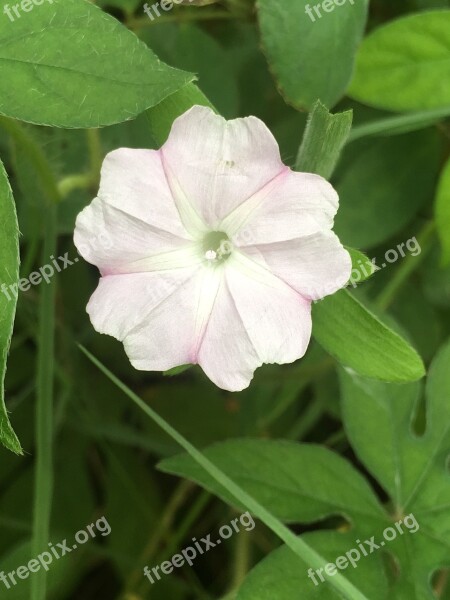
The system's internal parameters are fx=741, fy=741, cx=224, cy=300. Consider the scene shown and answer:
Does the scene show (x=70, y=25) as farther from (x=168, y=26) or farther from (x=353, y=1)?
(x=168, y=26)

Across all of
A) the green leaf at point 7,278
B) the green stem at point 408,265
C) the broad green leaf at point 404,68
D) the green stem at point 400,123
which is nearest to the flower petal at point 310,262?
the green leaf at point 7,278

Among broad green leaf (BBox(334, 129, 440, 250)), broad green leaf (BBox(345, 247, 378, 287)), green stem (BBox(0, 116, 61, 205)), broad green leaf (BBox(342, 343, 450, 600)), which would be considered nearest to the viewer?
broad green leaf (BBox(345, 247, 378, 287))

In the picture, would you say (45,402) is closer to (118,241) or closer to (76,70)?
(118,241)

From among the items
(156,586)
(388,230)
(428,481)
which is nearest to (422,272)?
(388,230)

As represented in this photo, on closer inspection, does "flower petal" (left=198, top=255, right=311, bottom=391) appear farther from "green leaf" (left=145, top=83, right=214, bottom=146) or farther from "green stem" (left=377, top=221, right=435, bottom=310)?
"green stem" (left=377, top=221, right=435, bottom=310)

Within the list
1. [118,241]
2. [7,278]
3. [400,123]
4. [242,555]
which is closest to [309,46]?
[400,123]

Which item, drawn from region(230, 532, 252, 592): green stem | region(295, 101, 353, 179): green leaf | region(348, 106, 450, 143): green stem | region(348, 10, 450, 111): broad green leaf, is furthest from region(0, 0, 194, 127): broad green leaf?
region(230, 532, 252, 592): green stem

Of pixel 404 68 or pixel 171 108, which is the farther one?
pixel 404 68
